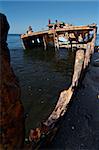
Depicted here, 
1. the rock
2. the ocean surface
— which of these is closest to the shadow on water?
the ocean surface

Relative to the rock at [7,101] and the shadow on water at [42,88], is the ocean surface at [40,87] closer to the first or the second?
the shadow on water at [42,88]

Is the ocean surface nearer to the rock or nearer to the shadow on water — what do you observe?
the shadow on water

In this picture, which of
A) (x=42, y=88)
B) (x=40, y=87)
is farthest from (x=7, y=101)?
(x=40, y=87)

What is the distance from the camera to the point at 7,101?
3648 millimetres

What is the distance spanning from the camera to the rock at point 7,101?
3.60 m

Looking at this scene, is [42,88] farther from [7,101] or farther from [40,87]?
[7,101]

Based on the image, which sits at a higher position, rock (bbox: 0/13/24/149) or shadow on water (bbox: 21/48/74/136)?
rock (bbox: 0/13/24/149)

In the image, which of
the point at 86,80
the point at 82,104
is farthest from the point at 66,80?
the point at 82,104

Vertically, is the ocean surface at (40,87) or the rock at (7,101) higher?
the rock at (7,101)

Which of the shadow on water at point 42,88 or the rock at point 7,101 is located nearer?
the rock at point 7,101

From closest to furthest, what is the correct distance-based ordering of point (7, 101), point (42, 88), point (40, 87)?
point (7, 101) → point (42, 88) → point (40, 87)

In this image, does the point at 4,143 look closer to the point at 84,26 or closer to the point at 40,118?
the point at 40,118

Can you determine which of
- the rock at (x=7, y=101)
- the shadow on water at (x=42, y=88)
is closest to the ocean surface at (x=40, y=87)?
the shadow on water at (x=42, y=88)

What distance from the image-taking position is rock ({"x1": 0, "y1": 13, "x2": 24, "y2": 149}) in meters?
3.60
